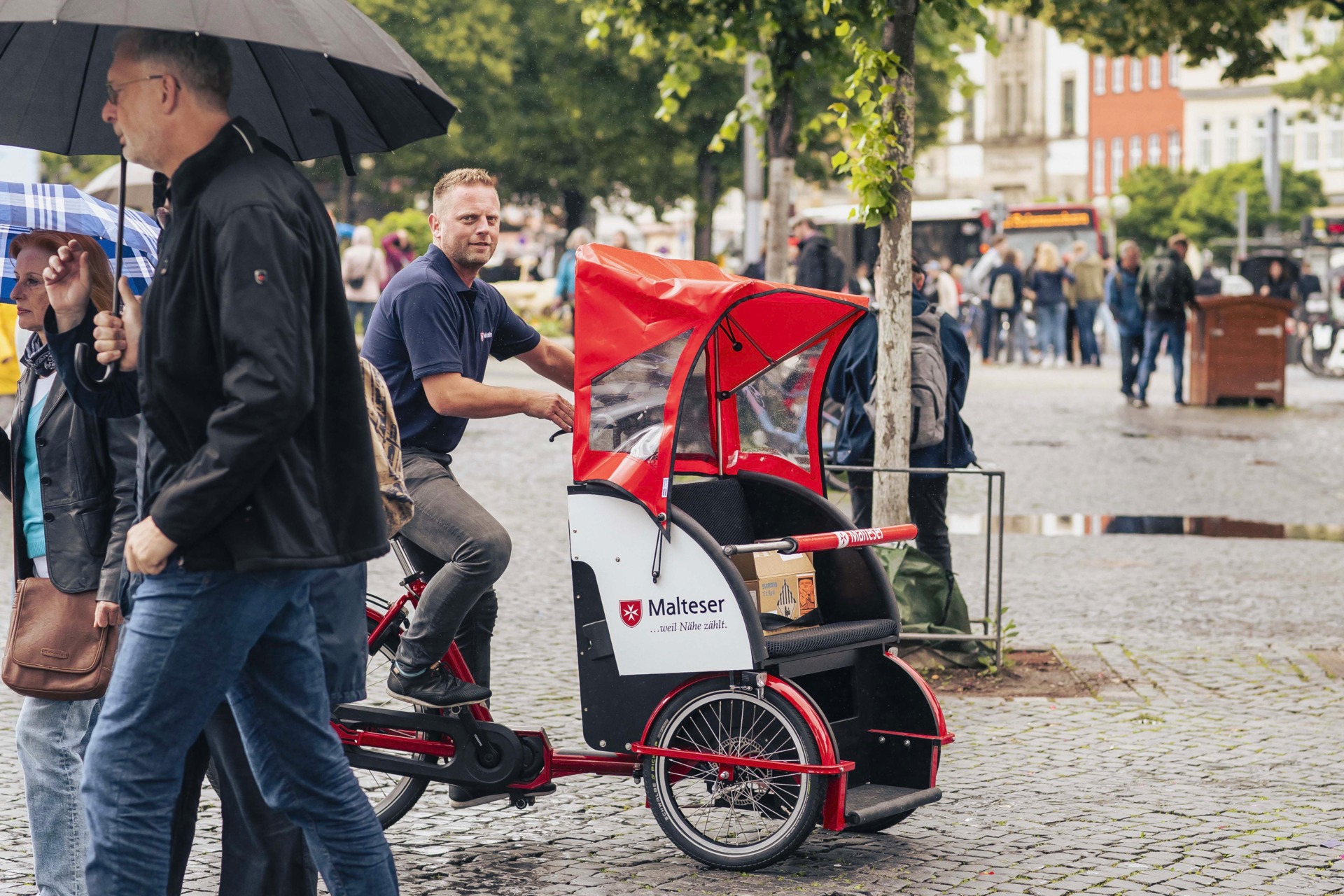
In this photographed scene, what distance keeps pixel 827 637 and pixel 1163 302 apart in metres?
16.0

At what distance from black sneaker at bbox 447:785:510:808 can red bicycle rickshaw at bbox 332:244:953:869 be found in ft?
0.20

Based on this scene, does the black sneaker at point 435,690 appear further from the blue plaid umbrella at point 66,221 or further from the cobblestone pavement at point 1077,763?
the blue plaid umbrella at point 66,221

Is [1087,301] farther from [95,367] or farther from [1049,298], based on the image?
[95,367]

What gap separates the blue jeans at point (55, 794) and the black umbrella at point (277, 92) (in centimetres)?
86

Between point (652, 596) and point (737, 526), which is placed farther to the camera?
point (737, 526)

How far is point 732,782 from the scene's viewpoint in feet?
15.6

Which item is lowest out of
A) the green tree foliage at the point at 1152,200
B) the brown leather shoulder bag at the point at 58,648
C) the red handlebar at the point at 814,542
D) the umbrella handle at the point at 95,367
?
the brown leather shoulder bag at the point at 58,648

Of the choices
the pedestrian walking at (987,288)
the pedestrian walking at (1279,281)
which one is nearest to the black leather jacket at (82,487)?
the pedestrian walking at (1279,281)

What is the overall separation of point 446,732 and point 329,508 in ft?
5.76

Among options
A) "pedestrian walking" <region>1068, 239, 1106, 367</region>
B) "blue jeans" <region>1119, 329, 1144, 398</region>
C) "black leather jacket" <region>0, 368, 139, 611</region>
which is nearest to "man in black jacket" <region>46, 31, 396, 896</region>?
"black leather jacket" <region>0, 368, 139, 611</region>

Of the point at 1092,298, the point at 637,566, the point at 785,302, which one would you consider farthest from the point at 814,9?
the point at 1092,298

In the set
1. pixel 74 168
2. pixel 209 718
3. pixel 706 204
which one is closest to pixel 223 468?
pixel 209 718

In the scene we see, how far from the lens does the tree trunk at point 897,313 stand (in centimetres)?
747

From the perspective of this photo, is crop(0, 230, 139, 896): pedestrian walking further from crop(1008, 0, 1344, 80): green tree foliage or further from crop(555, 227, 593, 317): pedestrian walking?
crop(555, 227, 593, 317): pedestrian walking
